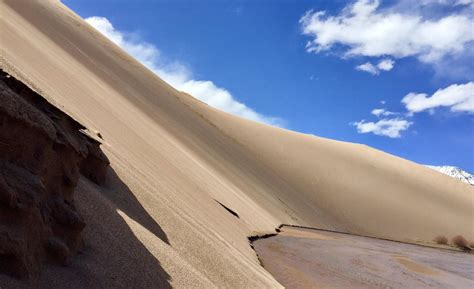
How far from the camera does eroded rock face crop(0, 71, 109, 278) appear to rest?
2.70 meters

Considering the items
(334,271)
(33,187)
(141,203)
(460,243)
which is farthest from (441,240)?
(33,187)

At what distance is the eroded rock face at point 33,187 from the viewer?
2.70 m

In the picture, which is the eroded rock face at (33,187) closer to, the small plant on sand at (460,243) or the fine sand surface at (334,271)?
the fine sand surface at (334,271)

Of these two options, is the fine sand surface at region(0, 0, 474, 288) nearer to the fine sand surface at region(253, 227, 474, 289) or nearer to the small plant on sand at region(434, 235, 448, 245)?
the fine sand surface at region(253, 227, 474, 289)

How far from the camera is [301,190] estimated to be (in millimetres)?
34250

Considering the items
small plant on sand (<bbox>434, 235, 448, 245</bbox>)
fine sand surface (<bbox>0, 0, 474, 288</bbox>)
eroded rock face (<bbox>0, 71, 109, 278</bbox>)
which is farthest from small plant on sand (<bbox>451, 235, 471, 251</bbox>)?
eroded rock face (<bbox>0, 71, 109, 278</bbox>)

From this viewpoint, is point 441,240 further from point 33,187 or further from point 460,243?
point 33,187

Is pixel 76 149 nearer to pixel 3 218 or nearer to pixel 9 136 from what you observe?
pixel 9 136

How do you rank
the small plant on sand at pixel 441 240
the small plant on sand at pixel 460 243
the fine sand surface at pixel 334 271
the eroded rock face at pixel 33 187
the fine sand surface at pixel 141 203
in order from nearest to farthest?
the eroded rock face at pixel 33 187
the fine sand surface at pixel 141 203
the fine sand surface at pixel 334 271
the small plant on sand at pixel 460 243
the small plant on sand at pixel 441 240

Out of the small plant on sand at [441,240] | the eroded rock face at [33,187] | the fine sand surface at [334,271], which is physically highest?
the small plant on sand at [441,240]

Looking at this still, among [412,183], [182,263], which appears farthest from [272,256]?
[412,183]

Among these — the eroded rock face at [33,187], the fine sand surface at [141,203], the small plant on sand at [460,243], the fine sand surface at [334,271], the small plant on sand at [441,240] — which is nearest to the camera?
the eroded rock face at [33,187]

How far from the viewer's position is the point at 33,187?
2988 mm

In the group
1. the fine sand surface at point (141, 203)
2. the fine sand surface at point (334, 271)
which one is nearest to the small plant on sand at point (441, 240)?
the fine sand surface at point (141, 203)
